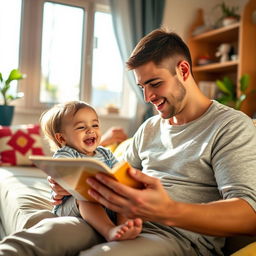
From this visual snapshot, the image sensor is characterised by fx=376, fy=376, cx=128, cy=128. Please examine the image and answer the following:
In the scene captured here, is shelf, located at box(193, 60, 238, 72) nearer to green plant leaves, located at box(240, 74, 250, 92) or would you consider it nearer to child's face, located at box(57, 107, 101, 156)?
green plant leaves, located at box(240, 74, 250, 92)

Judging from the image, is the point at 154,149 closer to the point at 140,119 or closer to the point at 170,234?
the point at 170,234

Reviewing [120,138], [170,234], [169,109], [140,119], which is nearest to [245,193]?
[170,234]

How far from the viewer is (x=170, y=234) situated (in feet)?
3.59

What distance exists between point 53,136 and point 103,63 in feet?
8.79

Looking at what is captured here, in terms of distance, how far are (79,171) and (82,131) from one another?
0.56 metres

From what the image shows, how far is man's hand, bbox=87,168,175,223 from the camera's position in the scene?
34.2 inches

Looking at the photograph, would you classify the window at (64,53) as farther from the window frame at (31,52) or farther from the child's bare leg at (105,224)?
the child's bare leg at (105,224)

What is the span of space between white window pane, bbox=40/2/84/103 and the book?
9.50 ft

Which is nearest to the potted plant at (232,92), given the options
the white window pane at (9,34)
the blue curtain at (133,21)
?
the blue curtain at (133,21)

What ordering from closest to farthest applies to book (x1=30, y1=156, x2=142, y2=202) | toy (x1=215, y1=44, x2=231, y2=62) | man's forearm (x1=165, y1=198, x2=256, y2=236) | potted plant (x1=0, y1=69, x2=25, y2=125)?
book (x1=30, y1=156, x2=142, y2=202), man's forearm (x1=165, y1=198, x2=256, y2=236), potted plant (x1=0, y1=69, x2=25, y2=125), toy (x1=215, y1=44, x2=231, y2=62)

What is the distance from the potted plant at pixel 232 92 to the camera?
348 centimetres

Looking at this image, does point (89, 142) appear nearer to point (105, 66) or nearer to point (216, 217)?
point (216, 217)

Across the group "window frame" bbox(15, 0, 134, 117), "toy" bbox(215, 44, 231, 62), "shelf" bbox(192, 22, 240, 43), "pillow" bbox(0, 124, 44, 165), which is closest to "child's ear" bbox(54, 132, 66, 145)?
"pillow" bbox(0, 124, 44, 165)

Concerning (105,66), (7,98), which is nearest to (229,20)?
(105,66)
